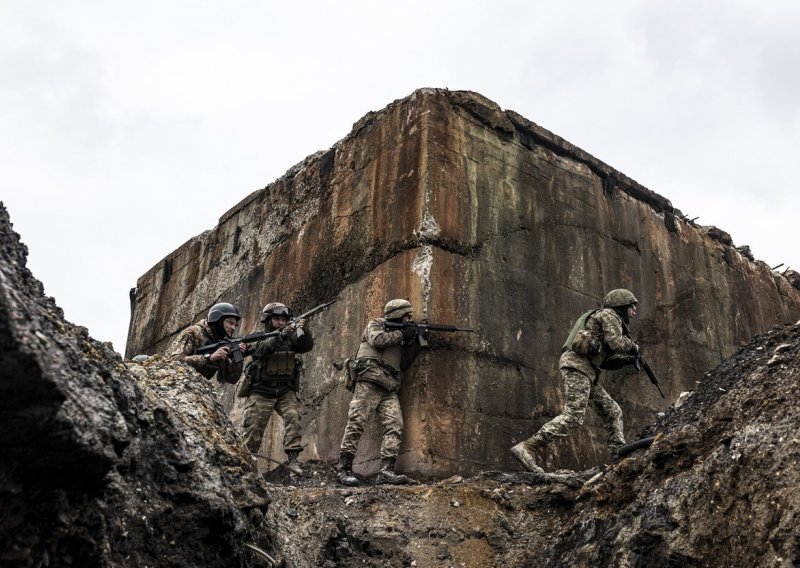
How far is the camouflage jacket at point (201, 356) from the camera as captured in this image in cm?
697

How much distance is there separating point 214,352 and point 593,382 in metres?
2.71

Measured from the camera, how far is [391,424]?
21.9ft

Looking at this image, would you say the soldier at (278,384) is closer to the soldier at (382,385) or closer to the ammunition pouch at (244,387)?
the ammunition pouch at (244,387)

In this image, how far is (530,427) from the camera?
7227 mm

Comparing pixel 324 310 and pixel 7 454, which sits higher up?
pixel 324 310

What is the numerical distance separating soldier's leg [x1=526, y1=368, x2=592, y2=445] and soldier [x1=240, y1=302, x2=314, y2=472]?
5.84 ft

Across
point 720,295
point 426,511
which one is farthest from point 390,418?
point 720,295

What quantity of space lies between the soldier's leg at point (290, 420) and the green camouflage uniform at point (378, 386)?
0.61m

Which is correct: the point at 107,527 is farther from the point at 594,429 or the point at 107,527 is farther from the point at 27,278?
the point at 594,429

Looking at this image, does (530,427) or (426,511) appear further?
(530,427)

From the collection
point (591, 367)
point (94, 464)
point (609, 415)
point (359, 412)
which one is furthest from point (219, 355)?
point (94, 464)

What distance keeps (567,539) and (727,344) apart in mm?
4753

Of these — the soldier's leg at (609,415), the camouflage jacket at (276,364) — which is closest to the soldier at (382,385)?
the camouflage jacket at (276,364)

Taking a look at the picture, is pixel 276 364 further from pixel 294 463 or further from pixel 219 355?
pixel 294 463
